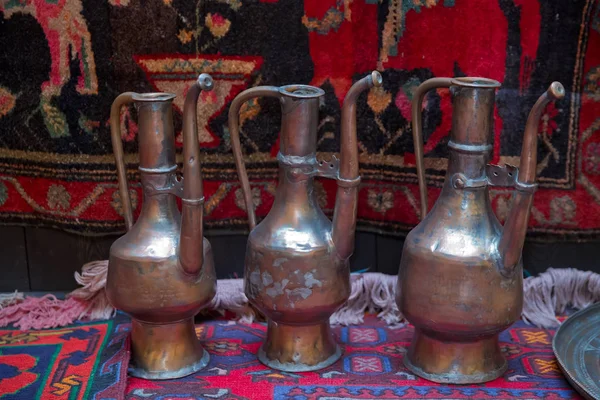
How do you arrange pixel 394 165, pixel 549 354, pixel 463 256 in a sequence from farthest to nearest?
1. pixel 394 165
2. pixel 549 354
3. pixel 463 256

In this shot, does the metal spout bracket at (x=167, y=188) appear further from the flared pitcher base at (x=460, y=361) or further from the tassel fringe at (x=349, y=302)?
the flared pitcher base at (x=460, y=361)

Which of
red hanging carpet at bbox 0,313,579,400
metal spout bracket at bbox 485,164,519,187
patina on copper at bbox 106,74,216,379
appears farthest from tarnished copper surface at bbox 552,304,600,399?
patina on copper at bbox 106,74,216,379

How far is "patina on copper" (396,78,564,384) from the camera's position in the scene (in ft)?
3.64

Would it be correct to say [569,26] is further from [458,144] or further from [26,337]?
[26,337]

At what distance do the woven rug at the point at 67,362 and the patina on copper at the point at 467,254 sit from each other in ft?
1.54

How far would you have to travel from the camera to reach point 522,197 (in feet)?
3.52

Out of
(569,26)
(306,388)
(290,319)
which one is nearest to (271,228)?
(290,319)

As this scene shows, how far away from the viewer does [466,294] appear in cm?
112

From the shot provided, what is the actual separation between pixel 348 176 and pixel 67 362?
1.78 ft

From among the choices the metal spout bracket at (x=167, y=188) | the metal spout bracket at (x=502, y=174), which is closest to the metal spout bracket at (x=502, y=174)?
the metal spout bracket at (x=502, y=174)

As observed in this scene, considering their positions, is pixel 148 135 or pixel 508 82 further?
pixel 508 82

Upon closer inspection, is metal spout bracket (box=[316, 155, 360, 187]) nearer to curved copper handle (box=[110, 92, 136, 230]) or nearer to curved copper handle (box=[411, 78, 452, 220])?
curved copper handle (box=[411, 78, 452, 220])

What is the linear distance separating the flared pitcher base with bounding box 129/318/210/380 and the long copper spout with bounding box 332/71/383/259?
0.91 ft

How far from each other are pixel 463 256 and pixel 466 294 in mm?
57
